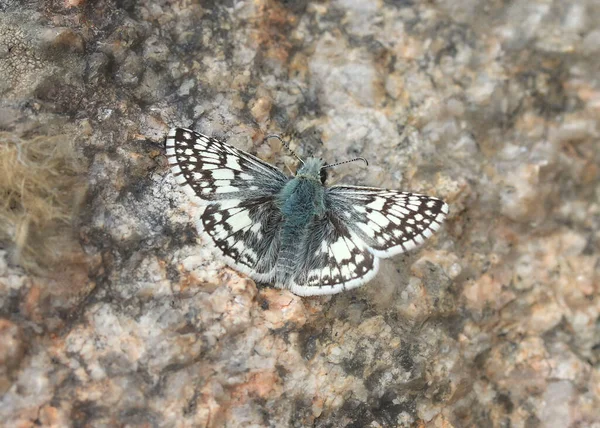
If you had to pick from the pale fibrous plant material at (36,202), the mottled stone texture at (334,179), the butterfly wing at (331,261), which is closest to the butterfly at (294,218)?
the butterfly wing at (331,261)

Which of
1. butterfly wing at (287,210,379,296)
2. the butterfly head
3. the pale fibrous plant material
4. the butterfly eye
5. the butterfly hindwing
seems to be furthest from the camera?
the butterfly eye

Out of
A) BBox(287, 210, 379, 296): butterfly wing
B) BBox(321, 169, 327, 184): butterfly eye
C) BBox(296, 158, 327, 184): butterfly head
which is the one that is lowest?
BBox(287, 210, 379, 296): butterfly wing

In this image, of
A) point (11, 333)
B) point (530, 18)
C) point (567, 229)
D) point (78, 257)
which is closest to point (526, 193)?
point (567, 229)

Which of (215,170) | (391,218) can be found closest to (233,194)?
(215,170)

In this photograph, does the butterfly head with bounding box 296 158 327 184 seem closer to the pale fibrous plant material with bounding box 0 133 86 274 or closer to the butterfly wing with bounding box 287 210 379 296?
the butterfly wing with bounding box 287 210 379 296

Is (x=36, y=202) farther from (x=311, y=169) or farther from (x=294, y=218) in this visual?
(x=311, y=169)

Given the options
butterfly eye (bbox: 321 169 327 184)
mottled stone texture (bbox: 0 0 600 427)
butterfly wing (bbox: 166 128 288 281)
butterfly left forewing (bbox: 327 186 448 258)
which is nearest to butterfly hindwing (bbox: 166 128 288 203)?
butterfly wing (bbox: 166 128 288 281)

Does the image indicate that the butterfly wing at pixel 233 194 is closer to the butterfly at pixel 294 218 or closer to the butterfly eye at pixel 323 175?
the butterfly at pixel 294 218
